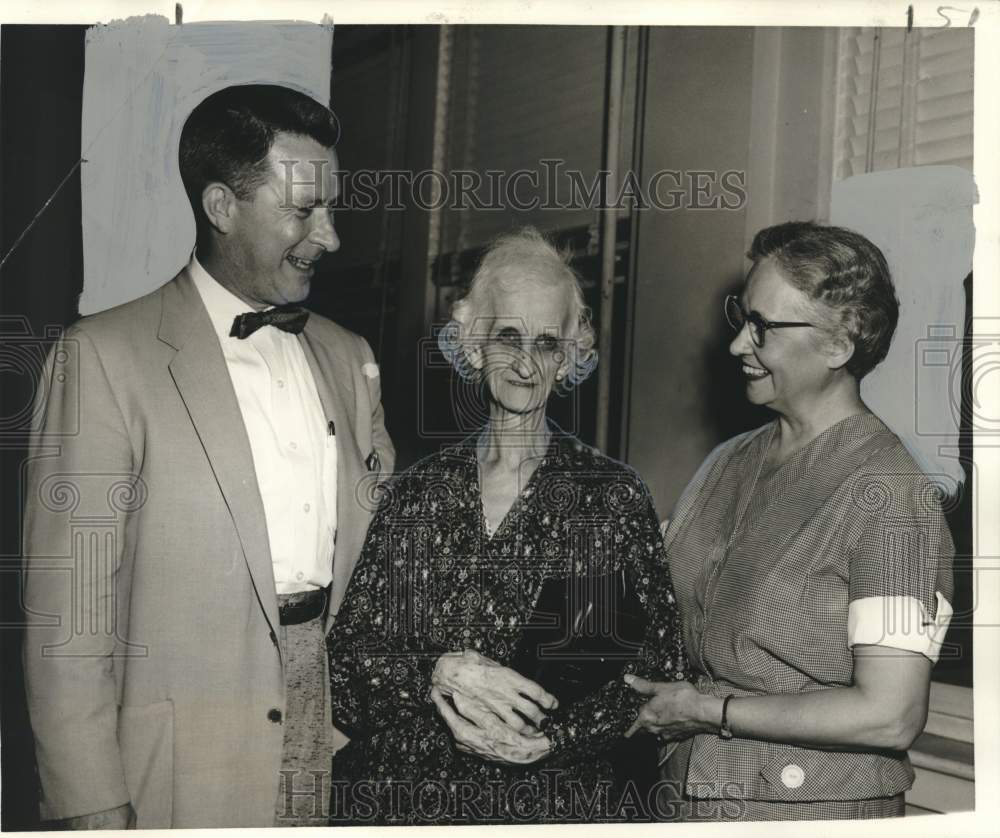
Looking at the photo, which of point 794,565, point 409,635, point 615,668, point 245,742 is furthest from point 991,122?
point 245,742

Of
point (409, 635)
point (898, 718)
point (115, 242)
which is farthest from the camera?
point (115, 242)

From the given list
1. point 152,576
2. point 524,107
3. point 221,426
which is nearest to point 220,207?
point 221,426

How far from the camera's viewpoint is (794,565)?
7.49 feet

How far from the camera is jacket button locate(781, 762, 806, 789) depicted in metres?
2.34

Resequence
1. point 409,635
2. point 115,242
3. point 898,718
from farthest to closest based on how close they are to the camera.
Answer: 1. point 115,242
2. point 409,635
3. point 898,718

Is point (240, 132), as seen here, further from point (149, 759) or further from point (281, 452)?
point (149, 759)

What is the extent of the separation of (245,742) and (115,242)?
4.26 ft

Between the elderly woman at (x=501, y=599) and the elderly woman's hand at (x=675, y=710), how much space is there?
1.1 inches

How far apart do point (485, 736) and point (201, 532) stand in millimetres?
833

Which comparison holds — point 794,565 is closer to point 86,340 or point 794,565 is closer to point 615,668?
point 615,668

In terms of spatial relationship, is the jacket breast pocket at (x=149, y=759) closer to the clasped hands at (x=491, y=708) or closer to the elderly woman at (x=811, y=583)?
the clasped hands at (x=491, y=708)

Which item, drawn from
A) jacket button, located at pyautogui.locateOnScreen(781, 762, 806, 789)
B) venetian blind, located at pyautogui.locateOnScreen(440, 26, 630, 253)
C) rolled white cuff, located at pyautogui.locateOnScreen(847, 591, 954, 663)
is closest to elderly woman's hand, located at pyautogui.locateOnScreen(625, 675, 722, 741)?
jacket button, located at pyautogui.locateOnScreen(781, 762, 806, 789)

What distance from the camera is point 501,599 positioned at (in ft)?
7.79

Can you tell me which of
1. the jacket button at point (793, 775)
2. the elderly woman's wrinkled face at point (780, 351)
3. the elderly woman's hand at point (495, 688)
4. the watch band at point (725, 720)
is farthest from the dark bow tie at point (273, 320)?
the jacket button at point (793, 775)
